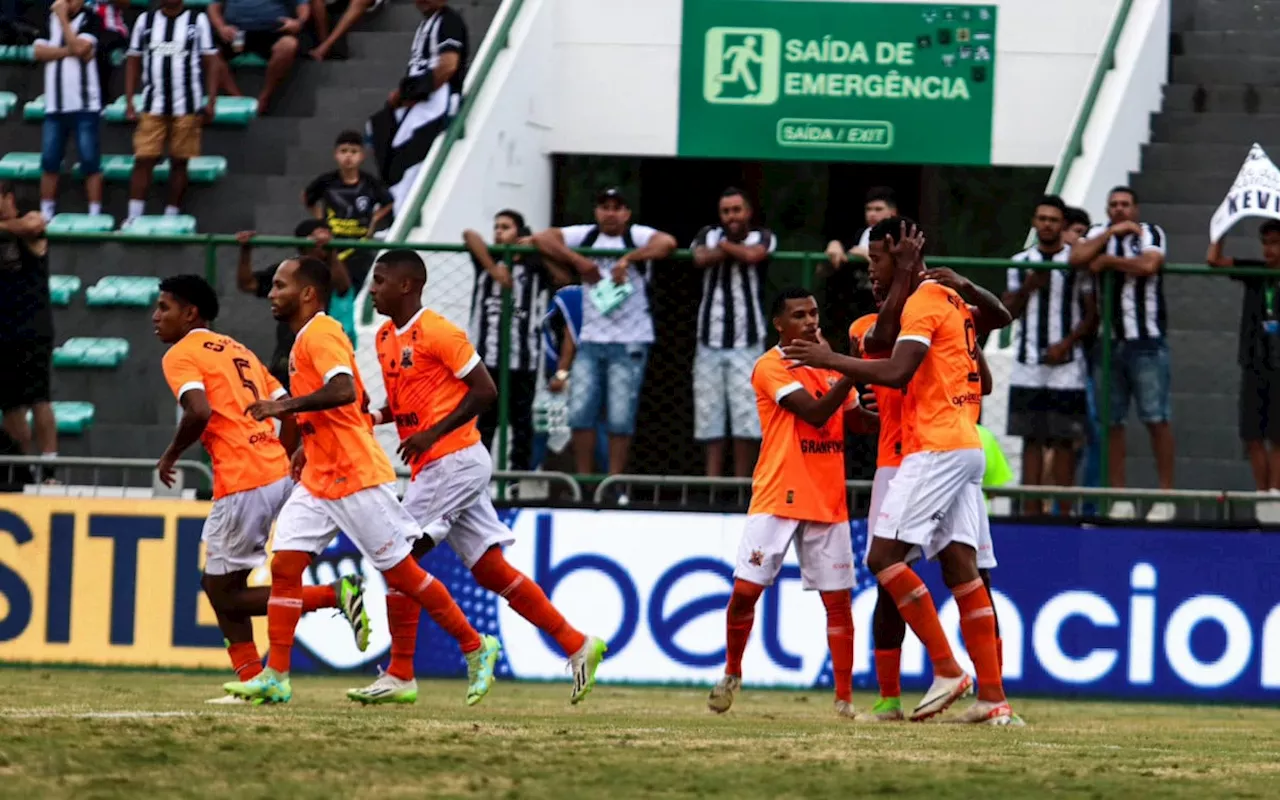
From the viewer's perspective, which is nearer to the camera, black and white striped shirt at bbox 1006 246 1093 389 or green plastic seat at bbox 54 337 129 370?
black and white striped shirt at bbox 1006 246 1093 389

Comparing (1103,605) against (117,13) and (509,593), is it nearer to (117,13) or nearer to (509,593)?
(509,593)

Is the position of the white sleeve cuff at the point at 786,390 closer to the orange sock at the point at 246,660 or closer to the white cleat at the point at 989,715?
the white cleat at the point at 989,715

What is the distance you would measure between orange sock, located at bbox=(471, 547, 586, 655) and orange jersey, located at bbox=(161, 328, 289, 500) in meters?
1.17

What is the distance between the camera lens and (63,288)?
14.8 meters

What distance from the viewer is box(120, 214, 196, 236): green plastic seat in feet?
59.8

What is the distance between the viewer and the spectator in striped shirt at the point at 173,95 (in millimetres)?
18453

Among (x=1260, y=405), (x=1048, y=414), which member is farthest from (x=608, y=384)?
(x=1260, y=405)

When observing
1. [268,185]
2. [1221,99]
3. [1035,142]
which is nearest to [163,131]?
[268,185]

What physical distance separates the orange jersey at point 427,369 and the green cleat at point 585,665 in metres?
1.13

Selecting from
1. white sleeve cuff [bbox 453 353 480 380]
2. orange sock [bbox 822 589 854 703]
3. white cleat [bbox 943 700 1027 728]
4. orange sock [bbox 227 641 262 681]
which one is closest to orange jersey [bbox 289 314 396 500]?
white sleeve cuff [bbox 453 353 480 380]

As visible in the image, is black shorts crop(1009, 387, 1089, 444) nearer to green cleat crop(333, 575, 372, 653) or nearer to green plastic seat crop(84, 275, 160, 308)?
green cleat crop(333, 575, 372, 653)

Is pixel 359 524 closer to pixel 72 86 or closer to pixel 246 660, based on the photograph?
pixel 246 660

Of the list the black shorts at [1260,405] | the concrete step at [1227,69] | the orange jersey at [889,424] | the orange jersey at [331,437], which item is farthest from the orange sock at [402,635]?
the concrete step at [1227,69]

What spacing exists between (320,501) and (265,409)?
27.8 inches
